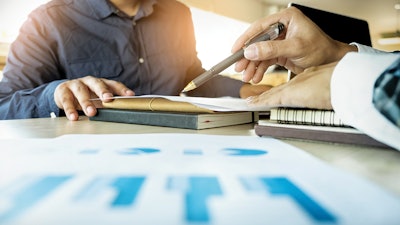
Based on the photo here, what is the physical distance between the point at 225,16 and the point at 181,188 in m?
4.76

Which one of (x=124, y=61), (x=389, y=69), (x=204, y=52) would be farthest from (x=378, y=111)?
(x=204, y=52)

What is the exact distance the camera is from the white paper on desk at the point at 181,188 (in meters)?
0.15

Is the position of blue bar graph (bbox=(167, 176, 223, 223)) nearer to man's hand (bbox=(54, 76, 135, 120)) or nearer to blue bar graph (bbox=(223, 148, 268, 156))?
blue bar graph (bbox=(223, 148, 268, 156))

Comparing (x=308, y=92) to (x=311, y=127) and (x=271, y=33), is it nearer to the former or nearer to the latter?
(x=311, y=127)

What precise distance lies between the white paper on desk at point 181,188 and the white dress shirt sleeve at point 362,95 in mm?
67

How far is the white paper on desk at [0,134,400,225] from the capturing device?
0.15 meters

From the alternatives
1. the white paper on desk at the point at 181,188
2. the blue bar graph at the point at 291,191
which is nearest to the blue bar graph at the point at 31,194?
the white paper on desk at the point at 181,188

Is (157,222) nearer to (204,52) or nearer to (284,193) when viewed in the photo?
(284,193)

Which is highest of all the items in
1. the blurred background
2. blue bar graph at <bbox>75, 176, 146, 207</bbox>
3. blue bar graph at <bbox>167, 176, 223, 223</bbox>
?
Result: the blurred background

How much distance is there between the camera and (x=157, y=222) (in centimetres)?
15

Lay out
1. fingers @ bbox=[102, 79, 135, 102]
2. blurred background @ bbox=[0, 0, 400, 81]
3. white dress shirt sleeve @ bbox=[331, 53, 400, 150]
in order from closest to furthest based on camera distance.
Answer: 1. white dress shirt sleeve @ bbox=[331, 53, 400, 150]
2. fingers @ bbox=[102, 79, 135, 102]
3. blurred background @ bbox=[0, 0, 400, 81]

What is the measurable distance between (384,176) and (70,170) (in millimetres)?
234

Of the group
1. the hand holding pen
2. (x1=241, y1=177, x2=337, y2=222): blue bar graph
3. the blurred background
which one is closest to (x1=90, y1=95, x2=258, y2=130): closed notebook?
the hand holding pen

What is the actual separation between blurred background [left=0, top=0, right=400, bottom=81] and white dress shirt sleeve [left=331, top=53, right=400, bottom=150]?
197 cm
